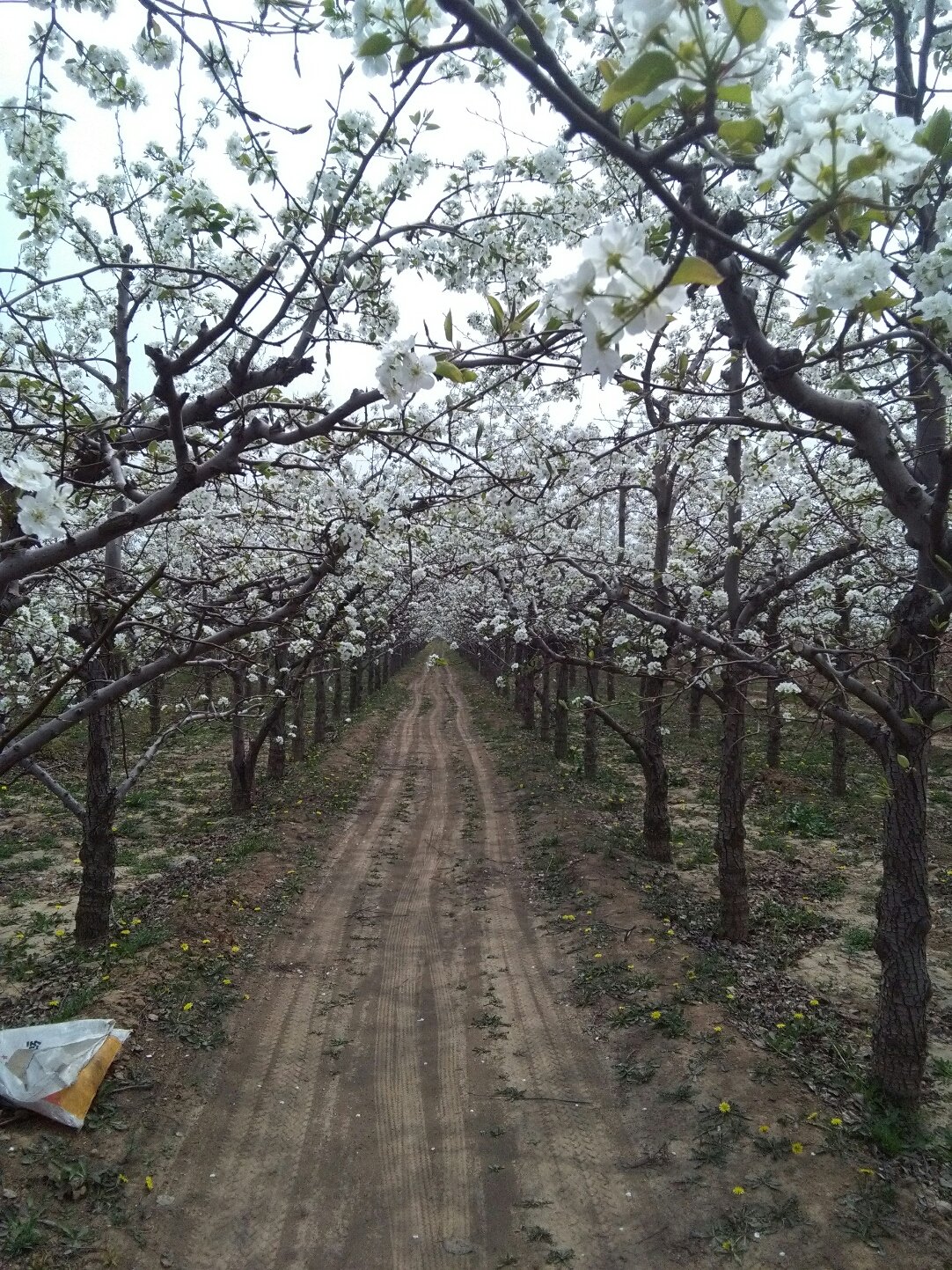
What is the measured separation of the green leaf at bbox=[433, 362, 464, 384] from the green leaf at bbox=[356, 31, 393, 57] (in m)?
0.81

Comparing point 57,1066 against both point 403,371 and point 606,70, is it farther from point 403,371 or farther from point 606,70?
point 606,70

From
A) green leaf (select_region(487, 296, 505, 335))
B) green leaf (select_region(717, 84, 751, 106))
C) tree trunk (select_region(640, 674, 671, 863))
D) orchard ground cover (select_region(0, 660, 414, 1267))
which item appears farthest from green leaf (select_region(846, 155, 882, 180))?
tree trunk (select_region(640, 674, 671, 863))

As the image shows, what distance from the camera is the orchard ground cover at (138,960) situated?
4.20m

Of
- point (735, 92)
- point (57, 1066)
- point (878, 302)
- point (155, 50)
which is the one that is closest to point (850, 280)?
point (878, 302)

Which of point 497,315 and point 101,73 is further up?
point 101,73

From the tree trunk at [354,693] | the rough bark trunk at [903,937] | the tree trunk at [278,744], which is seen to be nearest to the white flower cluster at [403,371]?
the rough bark trunk at [903,937]

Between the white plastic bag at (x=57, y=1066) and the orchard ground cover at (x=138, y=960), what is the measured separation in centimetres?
13

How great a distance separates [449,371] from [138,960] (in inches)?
265

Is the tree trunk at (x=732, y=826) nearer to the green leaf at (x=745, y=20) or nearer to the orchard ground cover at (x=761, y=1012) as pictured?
the orchard ground cover at (x=761, y=1012)

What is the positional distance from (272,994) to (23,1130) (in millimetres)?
2366

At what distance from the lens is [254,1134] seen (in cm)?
488

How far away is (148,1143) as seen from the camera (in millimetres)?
4691

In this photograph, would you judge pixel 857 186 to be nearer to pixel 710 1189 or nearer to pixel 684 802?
pixel 710 1189

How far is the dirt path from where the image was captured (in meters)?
4.05
